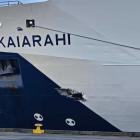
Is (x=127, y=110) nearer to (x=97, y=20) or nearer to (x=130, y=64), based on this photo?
(x=130, y=64)

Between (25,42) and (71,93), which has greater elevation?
(25,42)

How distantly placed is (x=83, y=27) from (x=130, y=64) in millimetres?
1451

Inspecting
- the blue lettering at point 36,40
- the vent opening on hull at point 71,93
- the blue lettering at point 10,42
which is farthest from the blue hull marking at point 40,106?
the blue lettering at point 36,40

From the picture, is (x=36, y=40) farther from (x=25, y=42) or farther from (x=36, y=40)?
(x=25, y=42)

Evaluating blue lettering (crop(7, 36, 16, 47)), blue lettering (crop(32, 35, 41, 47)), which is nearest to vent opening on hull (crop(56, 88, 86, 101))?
blue lettering (crop(32, 35, 41, 47))

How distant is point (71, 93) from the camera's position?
13219 mm

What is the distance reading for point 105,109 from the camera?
12.9 meters

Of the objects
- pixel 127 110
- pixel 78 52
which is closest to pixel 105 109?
pixel 127 110

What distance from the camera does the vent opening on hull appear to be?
516 inches

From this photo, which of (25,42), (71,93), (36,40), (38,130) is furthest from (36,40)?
(38,130)

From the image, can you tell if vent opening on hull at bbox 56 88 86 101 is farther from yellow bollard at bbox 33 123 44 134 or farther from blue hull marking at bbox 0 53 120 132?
yellow bollard at bbox 33 123 44 134

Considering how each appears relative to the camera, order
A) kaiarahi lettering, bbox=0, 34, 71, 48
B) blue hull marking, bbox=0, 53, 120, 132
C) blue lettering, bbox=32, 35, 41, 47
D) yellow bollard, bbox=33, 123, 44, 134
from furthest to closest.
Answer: yellow bollard, bbox=33, 123, 44, 134, blue lettering, bbox=32, 35, 41, 47, kaiarahi lettering, bbox=0, 34, 71, 48, blue hull marking, bbox=0, 53, 120, 132

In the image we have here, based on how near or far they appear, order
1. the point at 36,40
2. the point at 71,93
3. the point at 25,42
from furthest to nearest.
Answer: the point at 25,42, the point at 36,40, the point at 71,93

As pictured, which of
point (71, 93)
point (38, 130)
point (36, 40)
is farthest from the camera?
point (38, 130)
